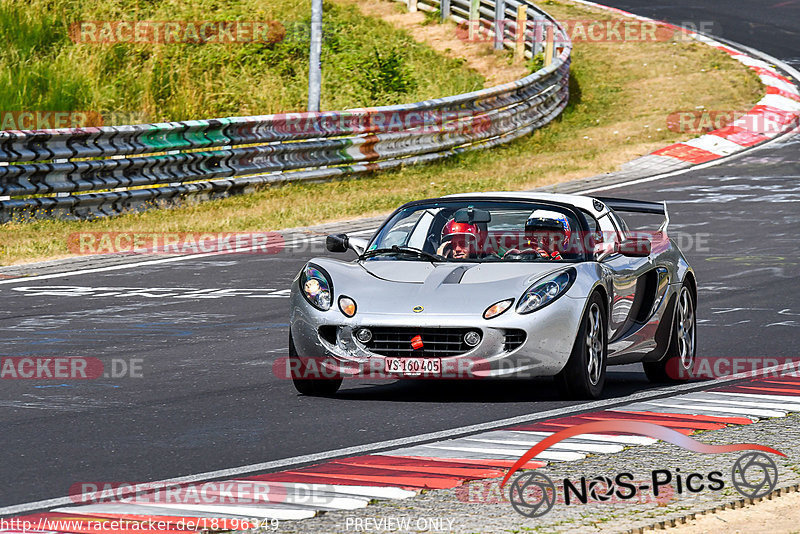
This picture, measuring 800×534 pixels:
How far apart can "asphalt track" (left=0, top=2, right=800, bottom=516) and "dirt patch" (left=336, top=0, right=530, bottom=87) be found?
1204 centimetres

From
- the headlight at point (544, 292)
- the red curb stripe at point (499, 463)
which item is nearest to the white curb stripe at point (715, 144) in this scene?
the headlight at point (544, 292)

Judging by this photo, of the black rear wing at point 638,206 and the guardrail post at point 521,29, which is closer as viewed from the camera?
the black rear wing at point 638,206

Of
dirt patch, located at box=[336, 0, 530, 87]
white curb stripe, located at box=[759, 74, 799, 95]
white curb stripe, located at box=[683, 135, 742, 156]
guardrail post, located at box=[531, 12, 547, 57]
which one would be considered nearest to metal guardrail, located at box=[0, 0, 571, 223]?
white curb stripe, located at box=[683, 135, 742, 156]

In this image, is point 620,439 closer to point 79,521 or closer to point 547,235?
point 547,235

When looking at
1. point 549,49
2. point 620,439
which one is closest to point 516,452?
point 620,439

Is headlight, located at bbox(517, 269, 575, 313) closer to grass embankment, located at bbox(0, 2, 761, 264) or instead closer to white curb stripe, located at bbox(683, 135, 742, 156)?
grass embankment, located at bbox(0, 2, 761, 264)

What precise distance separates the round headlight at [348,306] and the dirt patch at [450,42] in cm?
2130

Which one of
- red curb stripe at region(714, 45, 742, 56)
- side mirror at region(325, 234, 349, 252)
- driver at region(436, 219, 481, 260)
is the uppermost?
red curb stripe at region(714, 45, 742, 56)

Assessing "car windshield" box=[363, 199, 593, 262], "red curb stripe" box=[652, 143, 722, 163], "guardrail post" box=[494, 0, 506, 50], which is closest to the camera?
"car windshield" box=[363, 199, 593, 262]

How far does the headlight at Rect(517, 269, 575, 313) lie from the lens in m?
8.70

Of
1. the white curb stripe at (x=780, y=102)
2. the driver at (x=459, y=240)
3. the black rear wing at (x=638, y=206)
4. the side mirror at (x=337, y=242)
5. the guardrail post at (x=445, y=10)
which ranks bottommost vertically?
the white curb stripe at (x=780, y=102)

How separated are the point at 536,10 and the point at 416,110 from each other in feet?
32.4

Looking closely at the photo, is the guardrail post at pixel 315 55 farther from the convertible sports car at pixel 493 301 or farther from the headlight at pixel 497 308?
the headlight at pixel 497 308

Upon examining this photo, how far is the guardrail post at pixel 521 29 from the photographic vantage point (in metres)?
30.9
